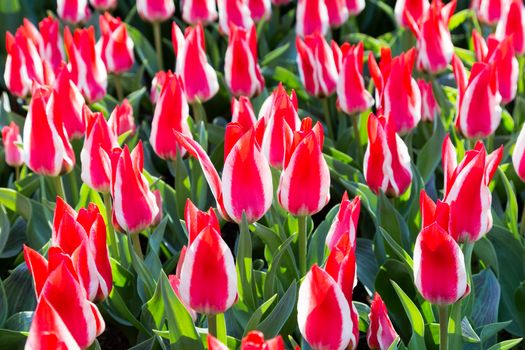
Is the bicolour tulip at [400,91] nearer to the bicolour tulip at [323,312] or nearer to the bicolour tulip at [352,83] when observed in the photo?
the bicolour tulip at [352,83]

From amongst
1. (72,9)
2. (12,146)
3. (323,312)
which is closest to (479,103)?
(323,312)

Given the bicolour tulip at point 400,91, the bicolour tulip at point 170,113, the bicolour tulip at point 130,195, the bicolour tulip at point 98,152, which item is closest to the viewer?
the bicolour tulip at point 130,195

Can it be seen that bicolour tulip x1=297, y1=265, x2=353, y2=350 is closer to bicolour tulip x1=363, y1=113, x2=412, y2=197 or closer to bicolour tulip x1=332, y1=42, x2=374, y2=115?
bicolour tulip x1=363, y1=113, x2=412, y2=197

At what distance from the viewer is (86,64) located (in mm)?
2521

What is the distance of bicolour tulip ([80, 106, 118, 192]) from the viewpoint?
75.7 inches

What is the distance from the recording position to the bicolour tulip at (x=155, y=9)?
2.92 m

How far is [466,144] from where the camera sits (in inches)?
101

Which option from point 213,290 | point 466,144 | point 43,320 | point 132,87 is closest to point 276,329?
point 213,290

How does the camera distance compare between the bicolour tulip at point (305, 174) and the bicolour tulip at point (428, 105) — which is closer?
the bicolour tulip at point (305, 174)

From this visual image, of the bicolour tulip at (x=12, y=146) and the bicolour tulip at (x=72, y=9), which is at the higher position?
the bicolour tulip at (x=72, y=9)

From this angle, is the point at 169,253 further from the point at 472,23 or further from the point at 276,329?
the point at 472,23

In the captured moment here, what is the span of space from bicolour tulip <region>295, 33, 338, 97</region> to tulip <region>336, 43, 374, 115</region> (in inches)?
1.6

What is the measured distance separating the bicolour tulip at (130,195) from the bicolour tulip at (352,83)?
2.10 ft

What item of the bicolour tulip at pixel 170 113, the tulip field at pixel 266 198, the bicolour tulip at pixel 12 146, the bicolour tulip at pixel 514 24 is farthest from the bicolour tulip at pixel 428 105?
the bicolour tulip at pixel 12 146
